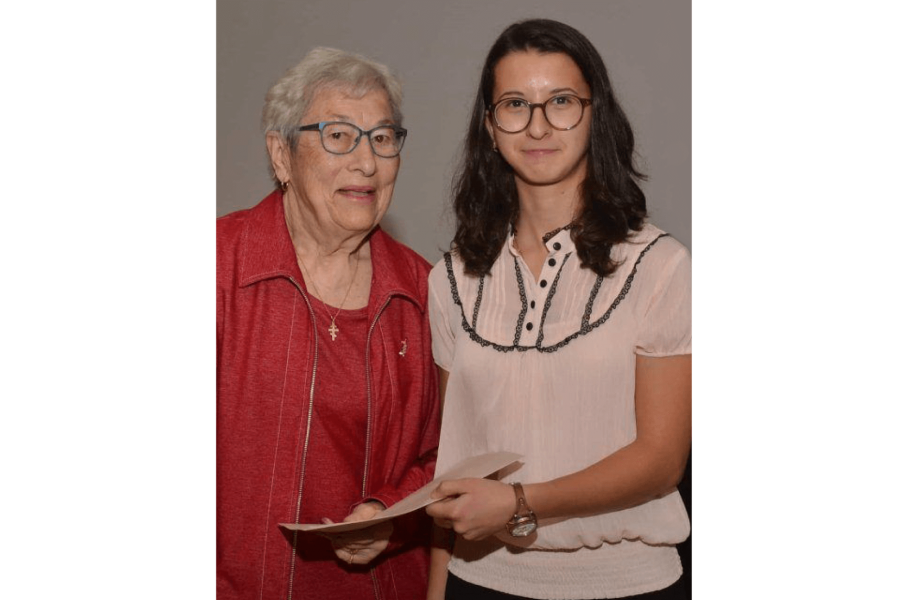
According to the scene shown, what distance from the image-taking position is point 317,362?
2.22m

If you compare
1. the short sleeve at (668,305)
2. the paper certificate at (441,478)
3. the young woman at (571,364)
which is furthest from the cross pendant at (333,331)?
the short sleeve at (668,305)

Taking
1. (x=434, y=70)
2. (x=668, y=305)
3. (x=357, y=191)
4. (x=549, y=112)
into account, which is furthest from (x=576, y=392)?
(x=434, y=70)

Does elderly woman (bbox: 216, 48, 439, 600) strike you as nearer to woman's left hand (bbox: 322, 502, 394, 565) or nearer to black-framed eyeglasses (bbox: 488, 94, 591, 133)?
woman's left hand (bbox: 322, 502, 394, 565)

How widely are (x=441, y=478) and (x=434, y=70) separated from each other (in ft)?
4.57

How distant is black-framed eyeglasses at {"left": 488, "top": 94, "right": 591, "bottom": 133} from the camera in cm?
197

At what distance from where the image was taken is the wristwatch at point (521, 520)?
6.22ft

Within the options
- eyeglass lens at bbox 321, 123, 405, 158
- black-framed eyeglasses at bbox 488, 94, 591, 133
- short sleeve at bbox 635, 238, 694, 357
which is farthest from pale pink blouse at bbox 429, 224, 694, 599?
eyeglass lens at bbox 321, 123, 405, 158

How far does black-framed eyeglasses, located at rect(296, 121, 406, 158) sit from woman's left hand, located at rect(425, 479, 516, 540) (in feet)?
2.56

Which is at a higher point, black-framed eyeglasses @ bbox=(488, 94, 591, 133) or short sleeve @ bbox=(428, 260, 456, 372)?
black-framed eyeglasses @ bbox=(488, 94, 591, 133)

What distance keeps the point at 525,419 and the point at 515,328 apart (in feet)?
0.64

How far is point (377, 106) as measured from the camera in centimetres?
218
